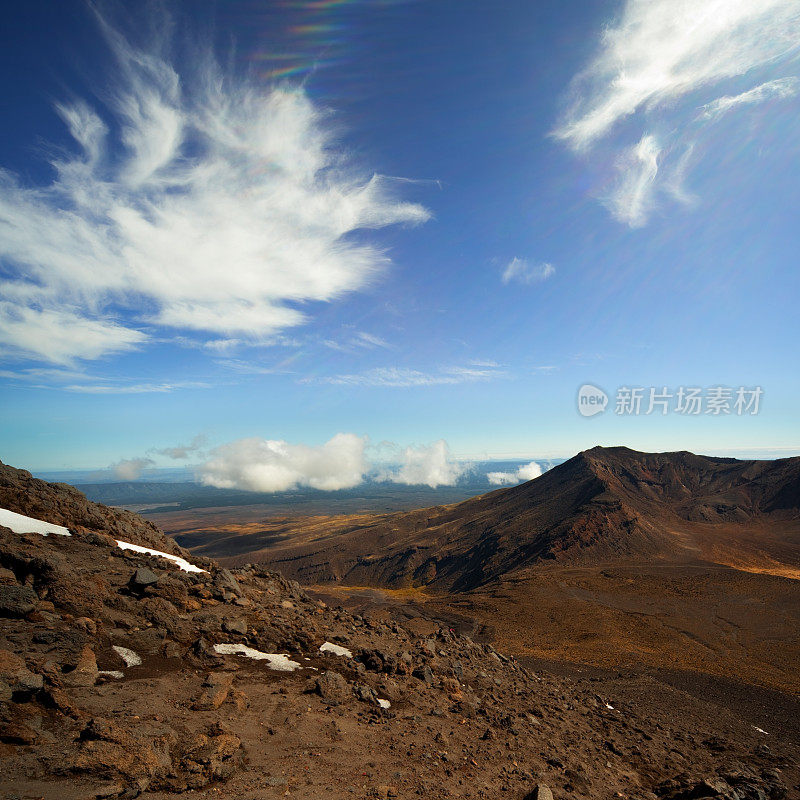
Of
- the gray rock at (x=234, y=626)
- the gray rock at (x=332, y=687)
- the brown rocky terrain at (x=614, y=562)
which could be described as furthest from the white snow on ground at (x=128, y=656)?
the brown rocky terrain at (x=614, y=562)

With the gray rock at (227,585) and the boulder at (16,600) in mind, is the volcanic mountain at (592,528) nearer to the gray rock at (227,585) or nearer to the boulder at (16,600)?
the gray rock at (227,585)

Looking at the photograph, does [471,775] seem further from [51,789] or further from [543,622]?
[543,622]

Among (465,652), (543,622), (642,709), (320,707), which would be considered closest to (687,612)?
(543,622)

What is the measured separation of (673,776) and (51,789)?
54.4ft

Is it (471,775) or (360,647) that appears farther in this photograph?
(360,647)

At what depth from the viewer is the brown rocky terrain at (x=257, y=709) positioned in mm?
6828

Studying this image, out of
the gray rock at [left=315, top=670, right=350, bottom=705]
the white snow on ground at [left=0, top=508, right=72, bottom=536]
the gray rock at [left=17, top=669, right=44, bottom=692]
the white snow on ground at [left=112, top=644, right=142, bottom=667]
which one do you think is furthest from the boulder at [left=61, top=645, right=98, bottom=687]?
the white snow on ground at [left=0, top=508, right=72, bottom=536]

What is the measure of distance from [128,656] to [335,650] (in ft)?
20.6

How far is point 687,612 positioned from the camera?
140 feet

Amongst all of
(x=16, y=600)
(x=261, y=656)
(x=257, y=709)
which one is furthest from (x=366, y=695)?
(x=16, y=600)

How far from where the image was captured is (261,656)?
1191 centimetres

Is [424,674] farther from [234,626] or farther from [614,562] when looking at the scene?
[614,562]

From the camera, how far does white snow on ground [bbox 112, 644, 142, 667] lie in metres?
9.70

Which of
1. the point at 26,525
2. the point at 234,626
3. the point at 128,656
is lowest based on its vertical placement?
the point at 234,626
